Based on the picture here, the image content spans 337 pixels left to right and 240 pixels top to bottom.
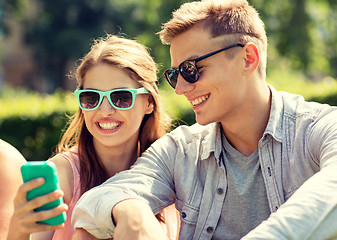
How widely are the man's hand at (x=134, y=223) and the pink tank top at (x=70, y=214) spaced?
900 mm

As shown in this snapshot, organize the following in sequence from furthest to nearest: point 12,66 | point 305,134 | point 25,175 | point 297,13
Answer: point 12,66, point 297,13, point 305,134, point 25,175

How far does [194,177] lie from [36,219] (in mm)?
1070

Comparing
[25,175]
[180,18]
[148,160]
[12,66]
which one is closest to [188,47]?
[180,18]

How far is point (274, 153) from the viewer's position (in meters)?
2.89

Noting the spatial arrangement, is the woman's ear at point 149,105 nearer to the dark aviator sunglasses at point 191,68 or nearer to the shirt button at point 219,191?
the dark aviator sunglasses at point 191,68

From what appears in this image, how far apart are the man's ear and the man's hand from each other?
1165 mm

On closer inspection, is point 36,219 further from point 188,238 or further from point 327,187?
point 327,187

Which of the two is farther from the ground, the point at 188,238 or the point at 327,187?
the point at 327,187

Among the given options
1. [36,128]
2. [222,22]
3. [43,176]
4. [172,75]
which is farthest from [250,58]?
[36,128]

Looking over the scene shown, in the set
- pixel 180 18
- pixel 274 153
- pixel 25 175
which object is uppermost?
pixel 180 18

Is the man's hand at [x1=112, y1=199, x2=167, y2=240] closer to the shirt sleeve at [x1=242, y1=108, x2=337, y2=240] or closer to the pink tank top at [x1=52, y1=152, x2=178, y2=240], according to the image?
the shirt sleeve at [x1=242, y1=108, x2=337, y2=240]

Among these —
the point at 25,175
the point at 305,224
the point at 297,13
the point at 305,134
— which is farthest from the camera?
the point at 297,13

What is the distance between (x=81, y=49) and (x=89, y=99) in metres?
29.5

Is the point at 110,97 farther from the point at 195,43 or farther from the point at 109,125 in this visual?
the point at 195,43
